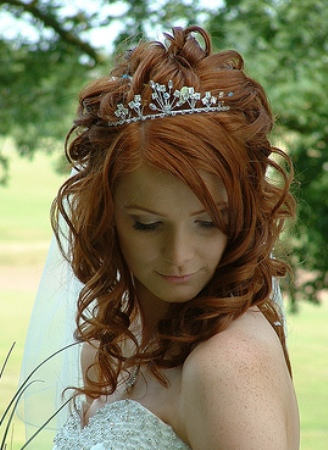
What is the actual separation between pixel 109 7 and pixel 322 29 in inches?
65.5

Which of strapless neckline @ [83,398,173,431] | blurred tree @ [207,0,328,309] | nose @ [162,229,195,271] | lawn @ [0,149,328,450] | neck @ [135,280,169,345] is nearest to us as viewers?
nose @ [162,229,195,271]

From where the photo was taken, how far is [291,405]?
6.61 feet

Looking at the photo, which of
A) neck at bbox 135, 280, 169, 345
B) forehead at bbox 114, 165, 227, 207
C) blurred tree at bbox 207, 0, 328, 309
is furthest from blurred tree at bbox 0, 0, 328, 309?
forehead at bbox 114, 165, 227, 207

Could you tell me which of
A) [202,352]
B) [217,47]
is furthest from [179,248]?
[217,47]

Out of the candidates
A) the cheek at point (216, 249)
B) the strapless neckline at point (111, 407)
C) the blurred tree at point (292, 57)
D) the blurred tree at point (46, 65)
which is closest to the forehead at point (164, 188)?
the cheek at point (216, 249)

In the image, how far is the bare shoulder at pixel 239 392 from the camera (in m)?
1.79

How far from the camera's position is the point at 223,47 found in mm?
6031

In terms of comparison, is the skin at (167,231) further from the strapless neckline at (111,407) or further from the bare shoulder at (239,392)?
the strapless neckline at (111,407)

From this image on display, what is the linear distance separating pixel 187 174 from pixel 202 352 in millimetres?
403

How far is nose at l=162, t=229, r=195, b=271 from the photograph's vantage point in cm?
200

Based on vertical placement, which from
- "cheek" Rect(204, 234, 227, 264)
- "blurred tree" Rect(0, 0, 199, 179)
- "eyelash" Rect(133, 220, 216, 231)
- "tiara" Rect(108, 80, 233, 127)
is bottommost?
"cheek" Rect(204, 234, 227, 264)

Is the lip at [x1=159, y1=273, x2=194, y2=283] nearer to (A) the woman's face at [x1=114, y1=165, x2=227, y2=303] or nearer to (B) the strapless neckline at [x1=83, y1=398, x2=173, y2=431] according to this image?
(A) the woman's face at [x1=114, y1=165, x2=227, y2=303]

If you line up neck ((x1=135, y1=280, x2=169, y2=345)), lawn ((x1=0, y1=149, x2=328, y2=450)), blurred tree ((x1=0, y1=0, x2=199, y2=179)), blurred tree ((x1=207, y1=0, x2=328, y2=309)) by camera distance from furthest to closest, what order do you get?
lawn ((x1=0, y1=149, x2=328, y2=450))
blurred tree ((x1=0, y1=0, x2=199, y2=179))
blurred tree ((x1=207, y1=0, x2=328, y2=309))
neck ((x1=135, y1=280, x2=169, y2=345))

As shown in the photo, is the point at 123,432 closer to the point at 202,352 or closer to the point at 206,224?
the point at 202,352
